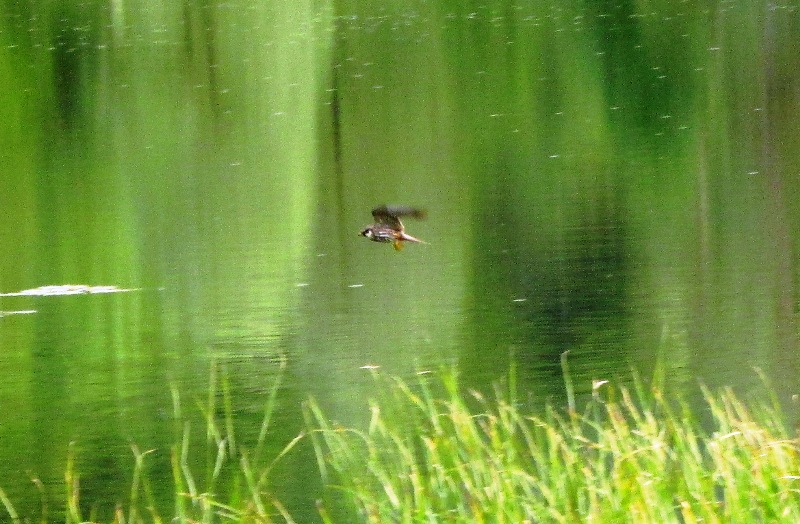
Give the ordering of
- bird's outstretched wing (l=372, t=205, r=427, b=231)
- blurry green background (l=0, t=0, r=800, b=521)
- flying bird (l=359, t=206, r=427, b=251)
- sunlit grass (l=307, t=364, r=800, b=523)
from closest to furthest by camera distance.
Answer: sunlit grass (l=307, t=364, r=800, b=523), bird's outstretched wing (l=372, t=205, r=427, b=231), flying bird (l=359, t=206, r=427, b=251), blurry green background (l=0, t=0, r=800, b=521)

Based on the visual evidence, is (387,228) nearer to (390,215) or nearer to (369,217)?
(390,215)

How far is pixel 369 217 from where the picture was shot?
2081 cm

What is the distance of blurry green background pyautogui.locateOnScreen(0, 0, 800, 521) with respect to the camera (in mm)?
12375

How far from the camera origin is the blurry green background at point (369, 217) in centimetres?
1238

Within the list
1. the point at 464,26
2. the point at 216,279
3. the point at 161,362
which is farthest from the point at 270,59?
the point at 161,362

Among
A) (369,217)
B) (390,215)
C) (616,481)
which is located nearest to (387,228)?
(390,215)

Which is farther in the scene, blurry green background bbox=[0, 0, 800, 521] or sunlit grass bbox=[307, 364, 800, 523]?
blurry green background bbox=[0, 0, 800, 521]

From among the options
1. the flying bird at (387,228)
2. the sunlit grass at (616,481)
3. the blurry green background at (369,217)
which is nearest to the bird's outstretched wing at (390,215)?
the flying bird at (387,228)

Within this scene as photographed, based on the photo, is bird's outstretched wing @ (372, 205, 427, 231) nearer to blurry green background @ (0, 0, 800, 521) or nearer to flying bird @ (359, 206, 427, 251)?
flying bird @ (359, 206, 427, 251)

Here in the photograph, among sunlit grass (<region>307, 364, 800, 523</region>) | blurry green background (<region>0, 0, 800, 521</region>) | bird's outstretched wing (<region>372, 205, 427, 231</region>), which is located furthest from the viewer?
blurry green background (<region>0, 0, 800, 521</region>)

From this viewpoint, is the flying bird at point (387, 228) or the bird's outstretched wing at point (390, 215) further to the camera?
the flying bird at point (387, 228)

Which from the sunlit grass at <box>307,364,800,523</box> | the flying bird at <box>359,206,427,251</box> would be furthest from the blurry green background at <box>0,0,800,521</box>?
the sunlit grass at <box>307,364,800,523</box>

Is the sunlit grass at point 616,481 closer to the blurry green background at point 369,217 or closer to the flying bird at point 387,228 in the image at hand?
the flying bird at point 387,228

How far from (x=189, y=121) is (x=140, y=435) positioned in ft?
76.5
